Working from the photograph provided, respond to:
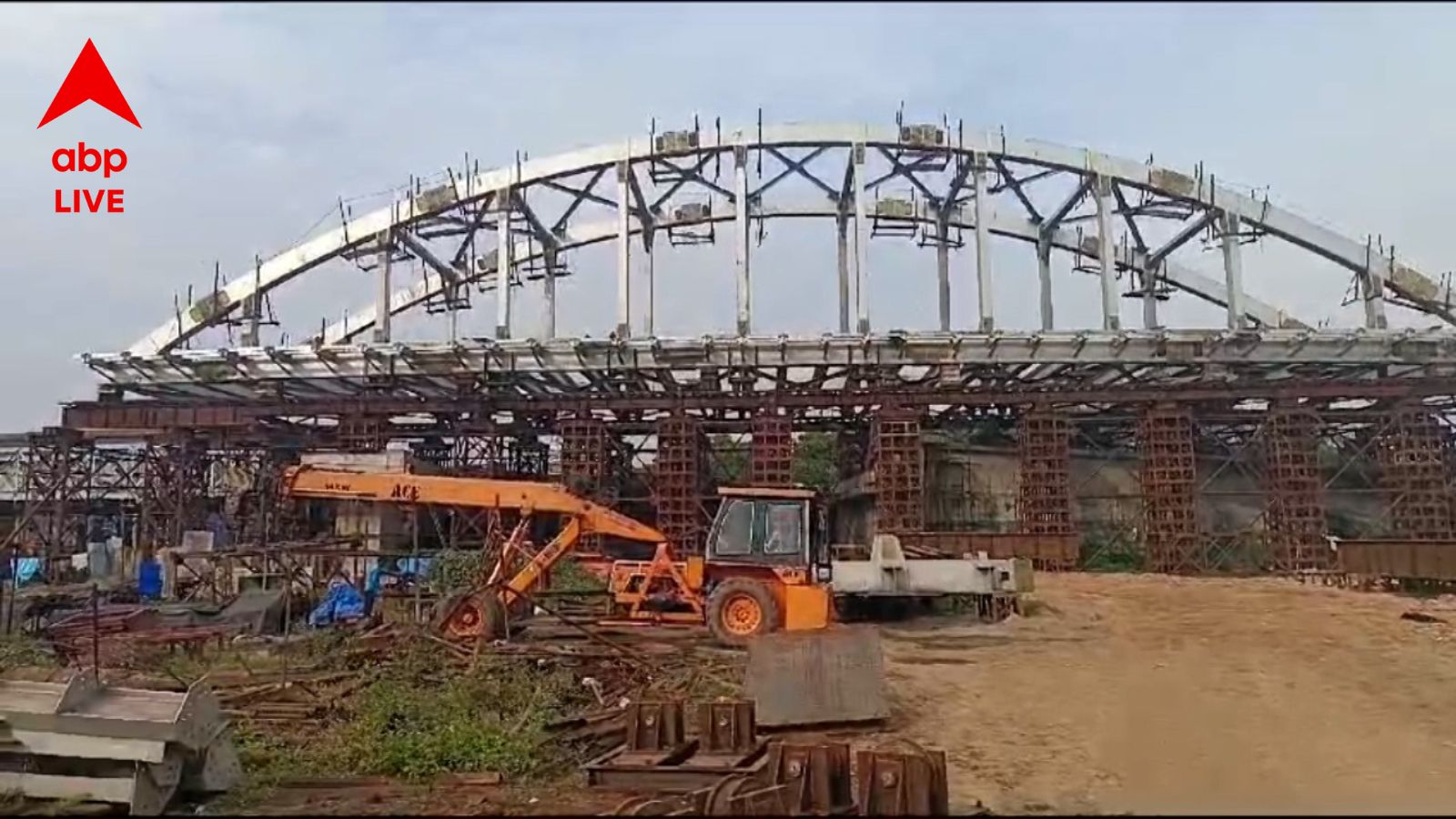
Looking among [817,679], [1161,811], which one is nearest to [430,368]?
[817,679]

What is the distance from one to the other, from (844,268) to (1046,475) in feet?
42.7

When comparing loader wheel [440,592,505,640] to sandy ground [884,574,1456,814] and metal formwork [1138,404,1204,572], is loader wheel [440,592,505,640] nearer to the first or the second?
sandy ground [884,574,1456,814]

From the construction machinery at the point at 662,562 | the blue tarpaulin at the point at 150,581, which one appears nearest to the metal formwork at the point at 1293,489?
the construction machinery at the point at 662,562

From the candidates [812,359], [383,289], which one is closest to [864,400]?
[812,359]

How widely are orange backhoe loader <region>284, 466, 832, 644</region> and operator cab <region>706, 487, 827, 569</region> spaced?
0.04ft

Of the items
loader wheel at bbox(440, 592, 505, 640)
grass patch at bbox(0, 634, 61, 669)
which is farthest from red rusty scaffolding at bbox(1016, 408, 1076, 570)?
grass patch at bbox(0, 634, 61, 669)

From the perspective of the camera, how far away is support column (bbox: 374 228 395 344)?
3444 centimetres

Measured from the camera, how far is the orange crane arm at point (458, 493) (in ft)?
55.7

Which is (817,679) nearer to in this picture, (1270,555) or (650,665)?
(650,665)

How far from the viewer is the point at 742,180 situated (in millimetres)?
34812

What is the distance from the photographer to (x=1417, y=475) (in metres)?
27.7

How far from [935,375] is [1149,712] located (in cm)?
1873

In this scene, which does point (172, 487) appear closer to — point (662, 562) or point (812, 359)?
point (812, 359)

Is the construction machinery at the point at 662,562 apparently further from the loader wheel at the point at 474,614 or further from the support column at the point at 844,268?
the support column at the point at 844,268
